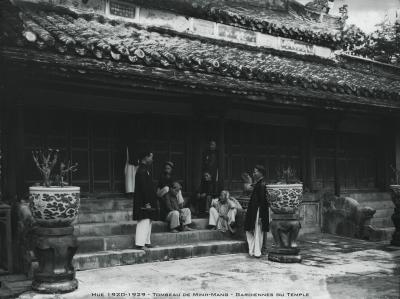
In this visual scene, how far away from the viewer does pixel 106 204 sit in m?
10.5

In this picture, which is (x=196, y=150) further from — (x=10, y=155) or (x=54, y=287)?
(x=54, y=287)

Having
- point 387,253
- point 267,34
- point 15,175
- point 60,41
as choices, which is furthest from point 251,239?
point 267,34

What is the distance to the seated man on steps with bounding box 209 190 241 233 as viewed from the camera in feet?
34.0

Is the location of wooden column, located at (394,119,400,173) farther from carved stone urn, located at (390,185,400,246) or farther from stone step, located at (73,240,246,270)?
stone step, located at (73,240,246,270)

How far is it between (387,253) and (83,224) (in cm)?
606

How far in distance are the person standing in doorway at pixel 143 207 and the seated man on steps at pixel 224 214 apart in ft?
5.34

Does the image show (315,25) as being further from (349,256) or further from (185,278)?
(185,278)

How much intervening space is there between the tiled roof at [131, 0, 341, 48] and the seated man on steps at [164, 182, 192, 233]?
222 inches

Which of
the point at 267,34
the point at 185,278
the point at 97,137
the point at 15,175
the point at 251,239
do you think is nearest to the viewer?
the point at 185,278

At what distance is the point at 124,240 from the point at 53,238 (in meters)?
2.35

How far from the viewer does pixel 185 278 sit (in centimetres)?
773

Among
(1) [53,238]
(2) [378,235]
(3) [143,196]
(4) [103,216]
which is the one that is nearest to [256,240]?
(3) [143,196]

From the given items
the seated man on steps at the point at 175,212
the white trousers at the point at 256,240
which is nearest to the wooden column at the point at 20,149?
the seated man on steps at the point at 175,212

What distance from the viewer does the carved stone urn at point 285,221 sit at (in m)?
9.09
